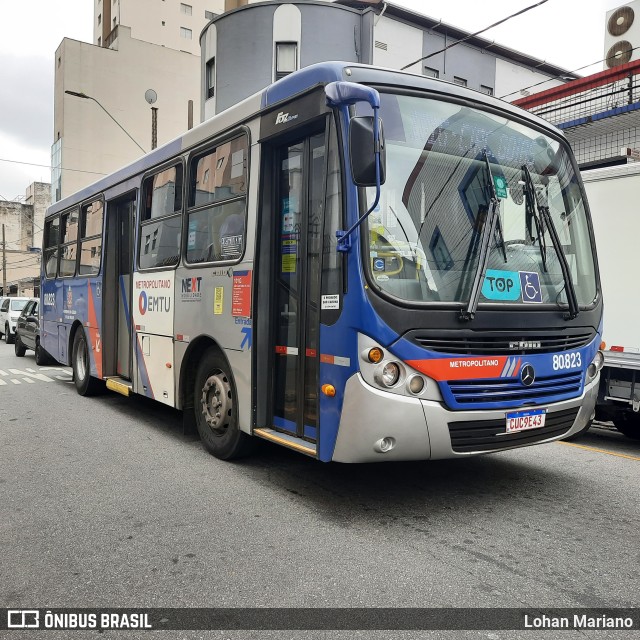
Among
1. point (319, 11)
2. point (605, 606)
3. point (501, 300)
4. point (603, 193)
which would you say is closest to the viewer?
point (605, 606)

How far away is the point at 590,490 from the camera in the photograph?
17.3 feet

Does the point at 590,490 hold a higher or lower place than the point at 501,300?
lower

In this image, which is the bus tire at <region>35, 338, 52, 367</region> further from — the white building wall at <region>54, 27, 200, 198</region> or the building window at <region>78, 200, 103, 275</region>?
the white building wall at <region>54, 27, 200, 198</region>

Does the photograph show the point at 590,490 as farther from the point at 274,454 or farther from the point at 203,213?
the point at 203,213

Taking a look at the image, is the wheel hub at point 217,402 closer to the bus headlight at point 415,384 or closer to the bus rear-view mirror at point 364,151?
the bus headlight at point 415,384

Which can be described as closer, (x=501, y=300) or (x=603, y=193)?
(x=501, y=300)

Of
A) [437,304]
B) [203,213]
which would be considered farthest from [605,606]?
[203,213]

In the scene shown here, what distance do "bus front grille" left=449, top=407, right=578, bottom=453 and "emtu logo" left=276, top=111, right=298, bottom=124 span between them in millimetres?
2591

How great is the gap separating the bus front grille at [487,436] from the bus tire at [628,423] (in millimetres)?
3099

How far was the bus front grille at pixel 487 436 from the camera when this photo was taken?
4359mm

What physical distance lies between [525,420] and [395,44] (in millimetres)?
23444

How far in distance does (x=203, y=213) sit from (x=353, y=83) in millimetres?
2526

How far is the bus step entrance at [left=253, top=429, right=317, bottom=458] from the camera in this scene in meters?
4.62

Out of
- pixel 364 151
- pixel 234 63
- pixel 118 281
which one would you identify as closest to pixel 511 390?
pixel 364 151
